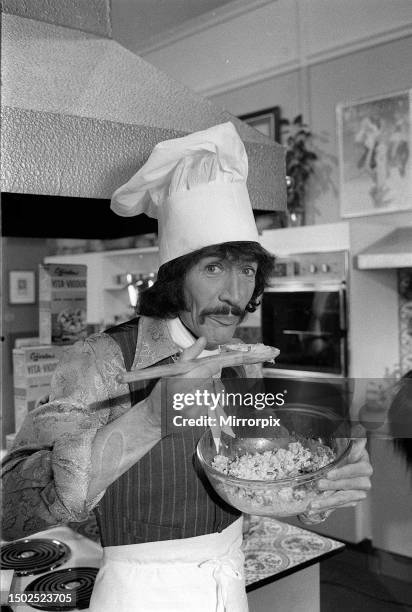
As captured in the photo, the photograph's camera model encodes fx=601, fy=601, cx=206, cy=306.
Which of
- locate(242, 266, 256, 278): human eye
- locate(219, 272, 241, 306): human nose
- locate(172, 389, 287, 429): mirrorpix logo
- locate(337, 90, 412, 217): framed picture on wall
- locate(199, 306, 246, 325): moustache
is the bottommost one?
locate(172, 389, 287, 429): mirrorpix logo

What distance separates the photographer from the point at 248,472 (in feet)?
1.65

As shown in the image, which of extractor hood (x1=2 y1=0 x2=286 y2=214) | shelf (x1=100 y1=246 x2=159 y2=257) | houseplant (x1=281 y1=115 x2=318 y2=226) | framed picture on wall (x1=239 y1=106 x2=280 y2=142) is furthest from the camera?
houseplant (x1=281 y1=115 x2=318 y2=226)

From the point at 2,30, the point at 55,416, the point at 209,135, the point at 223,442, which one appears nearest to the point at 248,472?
the point at 223,442

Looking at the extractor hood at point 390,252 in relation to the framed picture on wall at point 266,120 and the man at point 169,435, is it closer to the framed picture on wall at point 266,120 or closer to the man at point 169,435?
the man at point 169,435

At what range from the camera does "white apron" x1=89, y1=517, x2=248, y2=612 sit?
549 millimetres

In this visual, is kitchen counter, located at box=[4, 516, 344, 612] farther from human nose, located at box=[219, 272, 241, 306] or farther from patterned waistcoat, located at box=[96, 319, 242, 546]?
human nose, located at box=[219, 272, 241, 306]

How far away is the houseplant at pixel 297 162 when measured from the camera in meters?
1.18

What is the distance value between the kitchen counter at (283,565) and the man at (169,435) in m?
0.09

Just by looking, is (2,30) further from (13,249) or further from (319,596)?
(319,596)

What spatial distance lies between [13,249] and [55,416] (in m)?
0.39

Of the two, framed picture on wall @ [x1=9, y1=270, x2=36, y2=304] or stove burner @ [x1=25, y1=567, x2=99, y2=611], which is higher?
framed picture on wall @ [x1=9, y1=270, x2=36, y2=304]

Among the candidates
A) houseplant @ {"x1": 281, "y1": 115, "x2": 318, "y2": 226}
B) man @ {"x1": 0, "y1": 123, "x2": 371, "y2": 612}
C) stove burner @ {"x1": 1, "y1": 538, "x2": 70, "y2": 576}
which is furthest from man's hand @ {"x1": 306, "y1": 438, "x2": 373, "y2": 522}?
houseplant @ {"x1": 281, "y1": 115, "x2": 318, "y2": 226}

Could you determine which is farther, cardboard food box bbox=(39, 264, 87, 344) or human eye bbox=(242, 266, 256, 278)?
cardboard food box bbox=(39, 264, 87, 344)

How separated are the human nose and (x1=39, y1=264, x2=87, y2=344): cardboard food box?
0.28m
